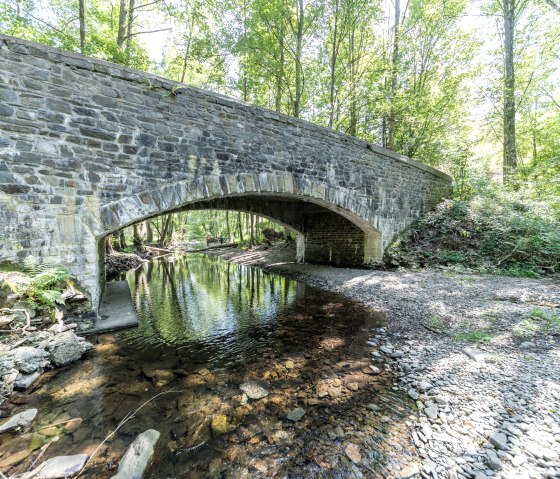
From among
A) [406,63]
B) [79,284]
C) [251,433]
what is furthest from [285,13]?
[251,433]

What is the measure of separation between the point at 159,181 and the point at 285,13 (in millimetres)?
9367

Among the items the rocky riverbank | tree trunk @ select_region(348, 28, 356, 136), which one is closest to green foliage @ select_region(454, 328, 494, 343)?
the rocky riverbank

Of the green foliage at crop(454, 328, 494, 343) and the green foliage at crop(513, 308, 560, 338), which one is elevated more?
the green foliage at crop(513, 308, 560, 338)

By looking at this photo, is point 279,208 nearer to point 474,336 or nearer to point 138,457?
point 474,336

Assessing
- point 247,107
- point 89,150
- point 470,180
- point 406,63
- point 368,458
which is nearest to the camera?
point 368,458

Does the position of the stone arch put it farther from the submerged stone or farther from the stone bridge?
the submerged stone

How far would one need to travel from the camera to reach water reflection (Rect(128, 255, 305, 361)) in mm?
3939

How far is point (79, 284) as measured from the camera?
3920 millimetres

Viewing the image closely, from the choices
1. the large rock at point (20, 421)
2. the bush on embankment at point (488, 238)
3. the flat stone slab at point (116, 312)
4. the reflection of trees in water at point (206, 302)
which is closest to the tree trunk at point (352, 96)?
the bush on embankment at point (488, 238)

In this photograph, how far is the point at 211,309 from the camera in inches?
230

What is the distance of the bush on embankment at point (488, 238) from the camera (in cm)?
674

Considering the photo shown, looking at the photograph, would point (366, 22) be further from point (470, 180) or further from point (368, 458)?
point (368, 458)

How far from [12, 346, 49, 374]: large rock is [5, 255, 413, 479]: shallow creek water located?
0.22 meters

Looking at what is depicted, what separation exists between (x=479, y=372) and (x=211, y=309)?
16.1ft
